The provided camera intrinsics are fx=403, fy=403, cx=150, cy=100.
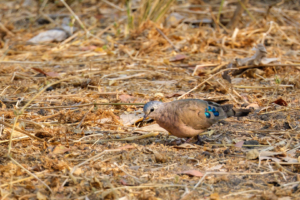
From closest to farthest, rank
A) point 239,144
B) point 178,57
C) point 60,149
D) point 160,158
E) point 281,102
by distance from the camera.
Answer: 1. point 160,158
2. point 60,149
3. point 239,144
4. point 281,102
5. point 178,57

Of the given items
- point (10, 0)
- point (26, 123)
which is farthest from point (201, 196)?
point (10, 0)

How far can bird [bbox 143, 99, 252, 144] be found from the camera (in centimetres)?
364

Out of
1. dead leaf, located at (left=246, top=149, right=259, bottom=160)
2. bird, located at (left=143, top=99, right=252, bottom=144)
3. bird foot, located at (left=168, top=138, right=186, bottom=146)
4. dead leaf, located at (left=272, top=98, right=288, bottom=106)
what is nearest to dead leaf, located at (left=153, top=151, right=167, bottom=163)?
bird, located at (left=143, top=99, right=252, bottom=144)

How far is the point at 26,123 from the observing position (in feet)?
13.4

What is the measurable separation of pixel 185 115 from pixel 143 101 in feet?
4.12

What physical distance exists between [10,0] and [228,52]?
6.70 metres

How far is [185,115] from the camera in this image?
366 cm

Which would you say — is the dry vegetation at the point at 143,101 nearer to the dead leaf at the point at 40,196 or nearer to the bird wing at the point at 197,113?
the dead leaf at the point at 40,196

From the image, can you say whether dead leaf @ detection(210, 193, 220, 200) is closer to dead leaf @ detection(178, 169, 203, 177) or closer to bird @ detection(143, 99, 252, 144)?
dead leaf @ detection(178, 169, 203, 177)

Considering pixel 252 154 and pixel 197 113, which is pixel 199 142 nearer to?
pixel 197 113

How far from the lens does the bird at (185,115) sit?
364 centimetres

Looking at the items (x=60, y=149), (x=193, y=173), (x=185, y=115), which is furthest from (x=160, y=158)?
(x=60, y=149)

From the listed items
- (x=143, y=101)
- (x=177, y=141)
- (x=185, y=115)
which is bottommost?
(x=177, y=141)

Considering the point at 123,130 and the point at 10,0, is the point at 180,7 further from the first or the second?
the point at 123,130
